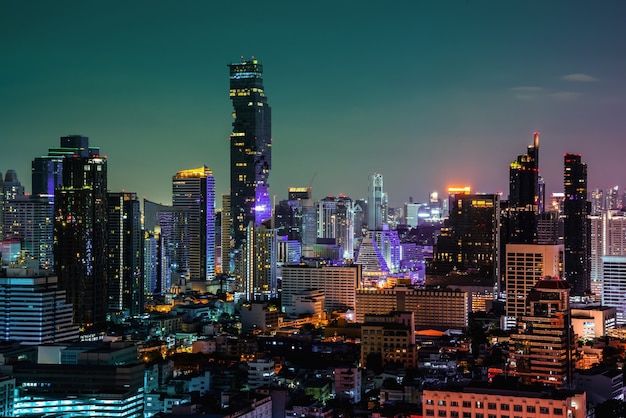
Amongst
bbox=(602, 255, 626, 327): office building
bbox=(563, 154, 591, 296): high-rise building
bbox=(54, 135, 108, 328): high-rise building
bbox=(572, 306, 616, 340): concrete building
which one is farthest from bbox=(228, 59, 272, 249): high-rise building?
bbox=(572, 306, 616, 340): concrete building

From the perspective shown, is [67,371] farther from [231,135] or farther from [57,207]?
[231,135]

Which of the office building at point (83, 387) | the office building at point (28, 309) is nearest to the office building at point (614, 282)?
the office building at point (28, 309)

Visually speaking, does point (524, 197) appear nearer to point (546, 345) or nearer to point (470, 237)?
point (470, 237)

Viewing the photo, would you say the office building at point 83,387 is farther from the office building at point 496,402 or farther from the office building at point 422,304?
the office building at point 422,304

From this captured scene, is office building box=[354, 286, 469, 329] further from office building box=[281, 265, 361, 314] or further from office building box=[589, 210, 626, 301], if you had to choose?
office building box=[589, 210, 626, 301]

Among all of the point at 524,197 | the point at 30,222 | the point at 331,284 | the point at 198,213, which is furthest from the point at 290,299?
the point at 198,213

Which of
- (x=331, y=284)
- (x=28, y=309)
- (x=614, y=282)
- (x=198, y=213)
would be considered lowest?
(x=28, y=309)

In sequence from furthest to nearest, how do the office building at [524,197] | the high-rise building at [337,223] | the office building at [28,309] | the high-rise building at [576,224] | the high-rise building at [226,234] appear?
the high-rise building at [337,223], the high-rise building at [226,234], the office building at [524,197], the high-rise building at [576,224], the office building at [28,309]
